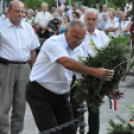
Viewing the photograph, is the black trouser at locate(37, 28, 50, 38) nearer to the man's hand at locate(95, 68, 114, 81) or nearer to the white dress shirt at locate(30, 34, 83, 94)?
the white dress shirt at locate(30, 34, 83, 94)

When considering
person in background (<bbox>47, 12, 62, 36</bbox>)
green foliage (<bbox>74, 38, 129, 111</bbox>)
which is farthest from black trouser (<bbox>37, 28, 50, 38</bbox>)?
green foliage (<bbox>74, 38, 129, 111</bbox>)

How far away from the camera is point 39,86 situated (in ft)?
12.8

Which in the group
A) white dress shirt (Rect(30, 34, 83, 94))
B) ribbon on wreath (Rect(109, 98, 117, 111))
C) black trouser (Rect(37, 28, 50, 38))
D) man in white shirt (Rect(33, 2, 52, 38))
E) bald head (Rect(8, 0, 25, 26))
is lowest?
black trouser (Rect(37, 28, 50, 38))

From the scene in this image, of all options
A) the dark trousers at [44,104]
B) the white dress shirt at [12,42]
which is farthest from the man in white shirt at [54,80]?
the white dress shirt at [12,42]

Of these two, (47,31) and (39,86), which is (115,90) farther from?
(47,31)

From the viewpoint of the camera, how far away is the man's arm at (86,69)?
3.16 meters

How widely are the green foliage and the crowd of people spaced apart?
3.3 inches

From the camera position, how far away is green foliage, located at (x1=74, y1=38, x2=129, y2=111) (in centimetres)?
326

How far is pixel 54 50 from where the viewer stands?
360cm

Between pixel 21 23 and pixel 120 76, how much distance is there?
7.51 ft

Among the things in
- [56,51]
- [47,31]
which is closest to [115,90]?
[56,51]

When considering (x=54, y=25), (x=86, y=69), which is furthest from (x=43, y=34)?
(x=86, y=69)

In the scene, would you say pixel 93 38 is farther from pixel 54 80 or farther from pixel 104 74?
pixel 104 74

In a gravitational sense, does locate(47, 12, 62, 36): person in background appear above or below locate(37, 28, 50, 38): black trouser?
above
